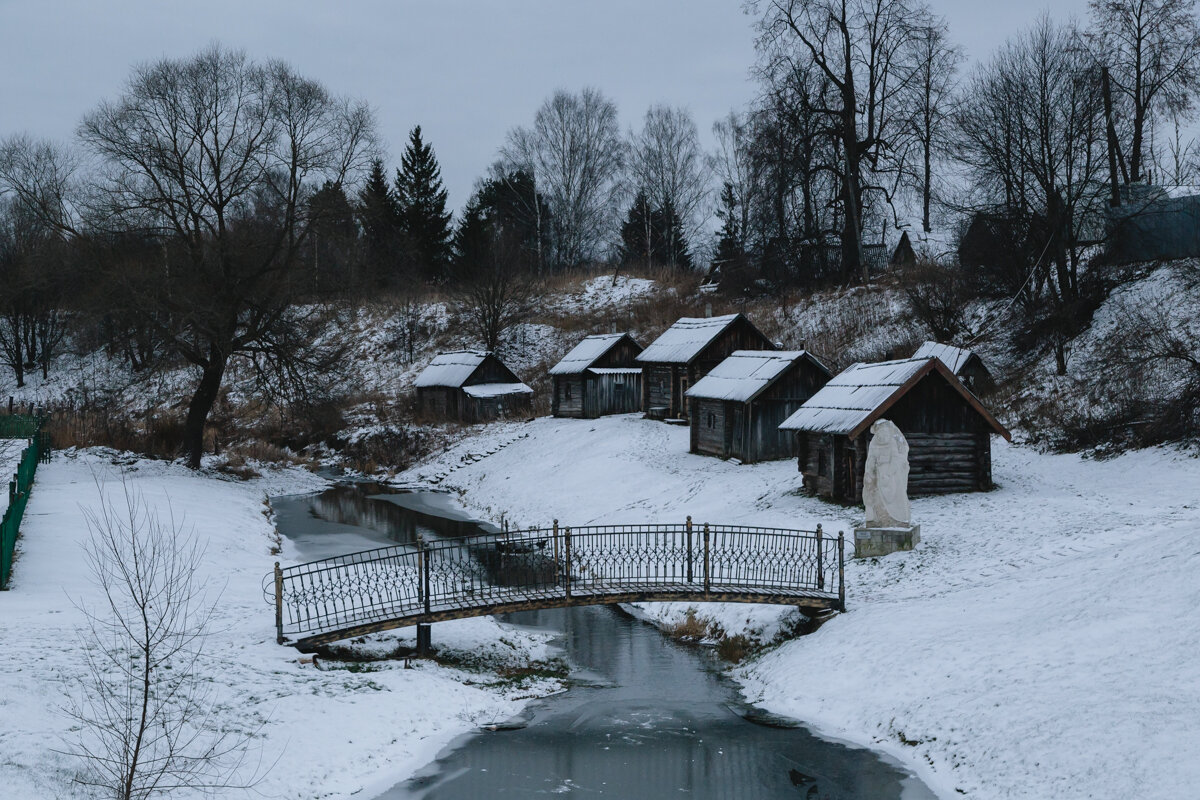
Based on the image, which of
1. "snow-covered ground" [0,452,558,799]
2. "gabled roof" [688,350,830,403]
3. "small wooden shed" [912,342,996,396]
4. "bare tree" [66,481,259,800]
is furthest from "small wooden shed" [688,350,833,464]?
"bare tree" [66,481,259,800]

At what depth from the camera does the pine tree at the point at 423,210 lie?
222 ft

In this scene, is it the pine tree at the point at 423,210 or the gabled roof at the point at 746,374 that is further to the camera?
the pine tree at the point at 423,210

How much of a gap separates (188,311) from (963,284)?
3268cm

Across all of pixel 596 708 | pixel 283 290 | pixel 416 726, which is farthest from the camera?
pixel 283 290

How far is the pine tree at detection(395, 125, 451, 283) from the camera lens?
67.8m

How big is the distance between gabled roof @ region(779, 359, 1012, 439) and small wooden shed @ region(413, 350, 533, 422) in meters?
23.5

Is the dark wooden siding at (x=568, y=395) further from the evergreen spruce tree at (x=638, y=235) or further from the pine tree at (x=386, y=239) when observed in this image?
the evergreen spruce tree at (x=638, y=235)

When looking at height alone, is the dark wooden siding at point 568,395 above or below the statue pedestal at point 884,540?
above

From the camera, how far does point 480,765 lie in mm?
12117

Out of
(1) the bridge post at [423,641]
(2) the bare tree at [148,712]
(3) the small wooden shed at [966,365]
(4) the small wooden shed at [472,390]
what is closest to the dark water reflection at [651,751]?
(1) the bridge post at [423,641]

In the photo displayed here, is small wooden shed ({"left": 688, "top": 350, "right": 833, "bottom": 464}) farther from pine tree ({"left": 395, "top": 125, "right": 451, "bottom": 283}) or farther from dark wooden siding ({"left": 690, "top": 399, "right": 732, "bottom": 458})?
pine tree ({"left": 395, "top": 125, "right": 451, "bottom": 283})

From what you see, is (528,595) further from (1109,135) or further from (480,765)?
(1109,135)

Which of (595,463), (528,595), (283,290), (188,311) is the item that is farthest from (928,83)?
(528,595)

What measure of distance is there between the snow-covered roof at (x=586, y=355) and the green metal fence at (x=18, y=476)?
72.5 ft
